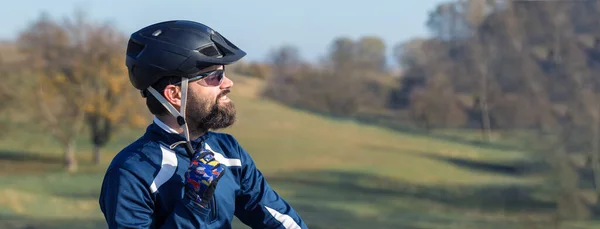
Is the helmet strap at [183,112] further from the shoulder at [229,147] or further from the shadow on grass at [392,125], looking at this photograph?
the shadow on grass at [392,125]

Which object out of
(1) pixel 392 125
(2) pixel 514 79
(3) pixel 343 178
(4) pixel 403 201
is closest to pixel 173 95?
(2) pixel 514 79

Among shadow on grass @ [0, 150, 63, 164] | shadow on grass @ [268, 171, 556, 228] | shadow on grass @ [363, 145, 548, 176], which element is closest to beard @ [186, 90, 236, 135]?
shadow on grass @ [268, 171, 556, 228]

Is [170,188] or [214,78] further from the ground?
[214,78]

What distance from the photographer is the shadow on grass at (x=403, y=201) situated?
22.9 meters

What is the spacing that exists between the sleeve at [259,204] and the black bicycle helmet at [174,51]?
1.30 ft

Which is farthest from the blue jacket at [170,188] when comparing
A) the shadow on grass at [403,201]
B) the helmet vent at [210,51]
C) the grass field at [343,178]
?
the shadow on grass at [403,201]

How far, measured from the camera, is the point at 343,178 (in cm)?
3844

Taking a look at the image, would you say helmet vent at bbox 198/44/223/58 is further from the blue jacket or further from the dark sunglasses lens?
the blue jacket

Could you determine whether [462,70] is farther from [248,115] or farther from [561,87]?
[248,115]

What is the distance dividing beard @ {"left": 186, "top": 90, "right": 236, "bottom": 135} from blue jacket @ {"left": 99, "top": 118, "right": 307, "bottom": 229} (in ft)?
0.19

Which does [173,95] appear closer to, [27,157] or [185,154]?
[185,154]

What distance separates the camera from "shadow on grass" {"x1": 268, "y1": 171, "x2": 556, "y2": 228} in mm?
22875

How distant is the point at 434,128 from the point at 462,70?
50.0ft

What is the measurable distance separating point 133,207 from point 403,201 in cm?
2941
